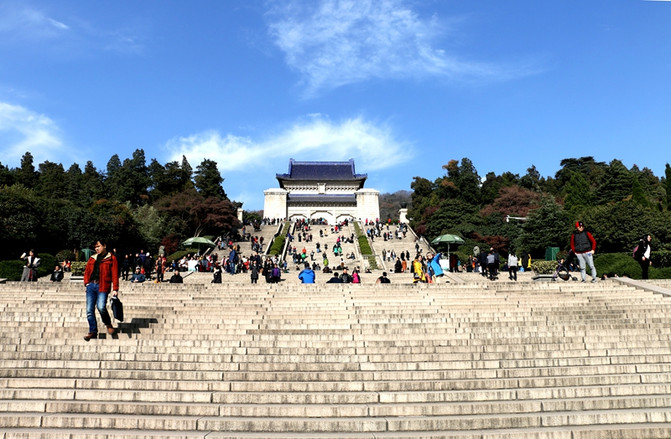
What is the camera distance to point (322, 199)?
5712cm

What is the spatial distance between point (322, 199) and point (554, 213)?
96.0ft

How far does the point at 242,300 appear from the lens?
35.9 feet

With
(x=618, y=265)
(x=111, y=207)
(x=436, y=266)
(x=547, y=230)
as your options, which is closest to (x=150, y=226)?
(x=111, y=207)

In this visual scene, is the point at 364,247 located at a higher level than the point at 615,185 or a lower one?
lower

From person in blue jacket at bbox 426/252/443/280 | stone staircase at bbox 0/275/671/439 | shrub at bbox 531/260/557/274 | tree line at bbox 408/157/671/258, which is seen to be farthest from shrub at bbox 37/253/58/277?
tree line at bbox 408/157/671/258

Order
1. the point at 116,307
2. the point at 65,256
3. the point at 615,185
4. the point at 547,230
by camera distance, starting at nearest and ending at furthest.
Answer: the point at 116,307 → the point at 65,256 → the point at 547,230 → the point at 615,185

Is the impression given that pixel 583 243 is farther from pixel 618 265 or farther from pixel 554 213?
pixel 554 213

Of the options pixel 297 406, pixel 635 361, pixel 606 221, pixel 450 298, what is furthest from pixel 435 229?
pixel 297 406

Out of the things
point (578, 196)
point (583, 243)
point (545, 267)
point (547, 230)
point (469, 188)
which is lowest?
point (545, 267)

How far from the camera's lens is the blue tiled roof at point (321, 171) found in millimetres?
62031

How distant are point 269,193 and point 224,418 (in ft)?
167

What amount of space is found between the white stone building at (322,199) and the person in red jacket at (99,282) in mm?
47665

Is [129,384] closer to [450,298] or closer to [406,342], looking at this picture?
[406,342]

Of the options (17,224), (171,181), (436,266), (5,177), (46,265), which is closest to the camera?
(436,266)
